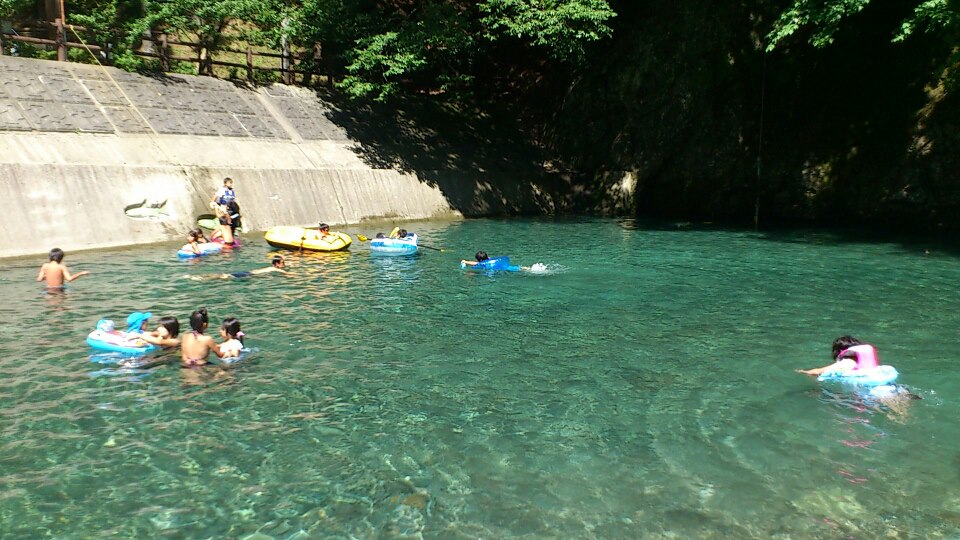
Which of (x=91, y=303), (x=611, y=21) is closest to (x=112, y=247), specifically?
(x=91, y=303)

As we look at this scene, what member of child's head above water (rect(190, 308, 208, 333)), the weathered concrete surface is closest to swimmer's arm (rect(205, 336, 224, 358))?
child's head above water (rect(190, 308, 208, 333))

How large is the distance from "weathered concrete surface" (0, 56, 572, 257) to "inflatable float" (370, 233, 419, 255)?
5240 mm

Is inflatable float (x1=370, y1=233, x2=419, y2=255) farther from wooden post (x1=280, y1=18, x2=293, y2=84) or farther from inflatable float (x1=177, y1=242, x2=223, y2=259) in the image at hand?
wooden post (x1=280, y1=18, x2=293, y2=84)

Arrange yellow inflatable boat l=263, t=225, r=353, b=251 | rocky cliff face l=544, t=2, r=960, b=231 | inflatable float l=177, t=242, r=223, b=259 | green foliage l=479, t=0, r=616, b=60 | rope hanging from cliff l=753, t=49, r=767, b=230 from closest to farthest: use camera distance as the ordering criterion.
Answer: inflatable float l=177, t=242, r=223, b=259
yellow inflatable boat l=263, t=225, r=353, b=251
rocky cliff face l=544, t=2, r=960, b=231
green foliage l=479, t=0, r=616, b=60
rope hanging from cliff l=753, t=49, r=767, b=230

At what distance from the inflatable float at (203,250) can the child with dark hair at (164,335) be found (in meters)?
8.27

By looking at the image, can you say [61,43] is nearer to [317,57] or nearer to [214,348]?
[317,57]

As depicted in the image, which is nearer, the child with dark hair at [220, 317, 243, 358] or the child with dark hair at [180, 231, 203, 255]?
the child with dark hair at [220, 317, 243, 358]

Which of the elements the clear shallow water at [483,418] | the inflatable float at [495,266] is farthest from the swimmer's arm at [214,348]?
the inflatable float at [495,266]

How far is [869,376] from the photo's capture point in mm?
9562

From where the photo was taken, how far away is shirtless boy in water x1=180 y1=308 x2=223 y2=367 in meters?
10.2

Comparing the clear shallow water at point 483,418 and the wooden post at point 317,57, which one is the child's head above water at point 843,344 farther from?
the wooden post at point 317,57

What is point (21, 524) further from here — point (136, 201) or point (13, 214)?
point (136, 201)

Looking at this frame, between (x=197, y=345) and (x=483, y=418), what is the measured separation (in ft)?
14.5

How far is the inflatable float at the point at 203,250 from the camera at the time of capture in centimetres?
1861
